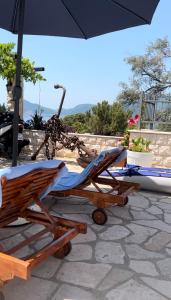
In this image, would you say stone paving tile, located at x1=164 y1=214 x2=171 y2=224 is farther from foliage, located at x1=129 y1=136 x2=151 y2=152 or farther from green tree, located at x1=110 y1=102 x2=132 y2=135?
green tree, located at x1=110 y1=102 x2=132 y2=135

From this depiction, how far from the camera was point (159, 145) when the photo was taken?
23.5 feet

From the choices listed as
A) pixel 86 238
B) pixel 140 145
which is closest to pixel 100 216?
pixel 86 238

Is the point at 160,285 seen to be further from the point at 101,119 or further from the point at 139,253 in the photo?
the point at 101,119

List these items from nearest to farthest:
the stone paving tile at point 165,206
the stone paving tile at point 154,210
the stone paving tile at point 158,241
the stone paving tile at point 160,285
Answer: the stone paving tile at point 160,285
the stone paving tile at point 158,241
the stone paving tile at point 154,210
the stone paving tile at point 165,206

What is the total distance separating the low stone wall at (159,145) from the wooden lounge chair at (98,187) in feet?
10.2

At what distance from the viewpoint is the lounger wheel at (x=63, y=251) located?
2713mm

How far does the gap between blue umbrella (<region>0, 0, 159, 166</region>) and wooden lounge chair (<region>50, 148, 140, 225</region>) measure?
29.2 inches

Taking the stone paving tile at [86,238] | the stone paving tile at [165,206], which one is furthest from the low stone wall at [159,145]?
the stone paving tile at [86,238]

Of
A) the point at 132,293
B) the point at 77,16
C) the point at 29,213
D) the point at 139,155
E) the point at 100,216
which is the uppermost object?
the point at 77,16

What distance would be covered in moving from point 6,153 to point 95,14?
4.46 meters

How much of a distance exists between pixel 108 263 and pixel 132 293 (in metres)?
0.44

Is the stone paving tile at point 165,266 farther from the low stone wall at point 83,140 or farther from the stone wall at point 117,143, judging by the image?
the low stone wall at point 83,140

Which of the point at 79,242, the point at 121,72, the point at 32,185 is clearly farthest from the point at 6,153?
the point at 121,72

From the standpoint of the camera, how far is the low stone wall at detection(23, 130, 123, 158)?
7.79 metres
